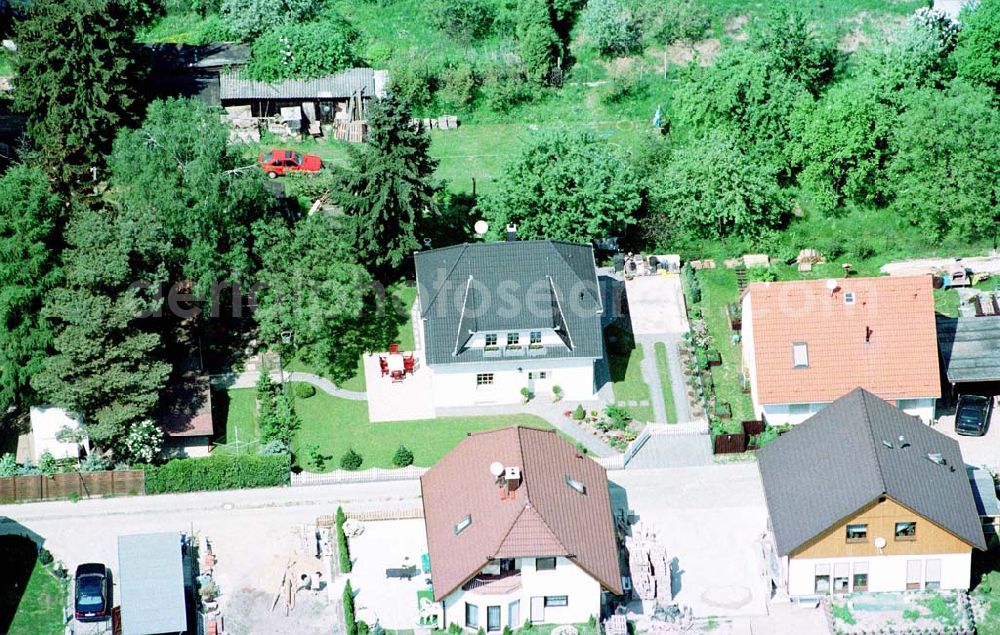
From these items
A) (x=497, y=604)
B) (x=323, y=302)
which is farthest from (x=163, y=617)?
(x=323, y=302)

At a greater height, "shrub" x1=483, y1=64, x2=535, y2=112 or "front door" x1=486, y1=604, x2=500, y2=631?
"shrub" x1=483, y1=64, x2=535, y2=112

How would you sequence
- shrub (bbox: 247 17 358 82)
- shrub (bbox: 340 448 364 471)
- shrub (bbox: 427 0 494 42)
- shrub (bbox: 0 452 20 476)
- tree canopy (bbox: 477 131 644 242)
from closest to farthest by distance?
shrub (bbox: 0 452 20 476)
shrub (bbox: 340 448 364 471)
tree canopy (bbox: 477 131 644 242)
shrub (bbox: 247 17 358 82)
shrub (bbox: 427 0 494 42)

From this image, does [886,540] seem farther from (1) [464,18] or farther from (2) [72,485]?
(1) [464,18]

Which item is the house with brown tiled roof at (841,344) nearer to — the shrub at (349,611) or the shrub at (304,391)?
the shrub at (304,391)

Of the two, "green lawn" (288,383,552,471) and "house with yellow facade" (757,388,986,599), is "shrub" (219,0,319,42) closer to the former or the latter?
"green lawn" (288,383,552,471)

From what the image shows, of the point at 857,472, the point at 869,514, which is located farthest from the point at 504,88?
the point at 869,514

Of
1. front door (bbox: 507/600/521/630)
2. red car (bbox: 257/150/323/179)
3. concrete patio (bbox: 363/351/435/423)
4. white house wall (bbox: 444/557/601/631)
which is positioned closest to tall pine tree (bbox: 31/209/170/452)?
concrete patio (bbox: 363/351/435/423)
